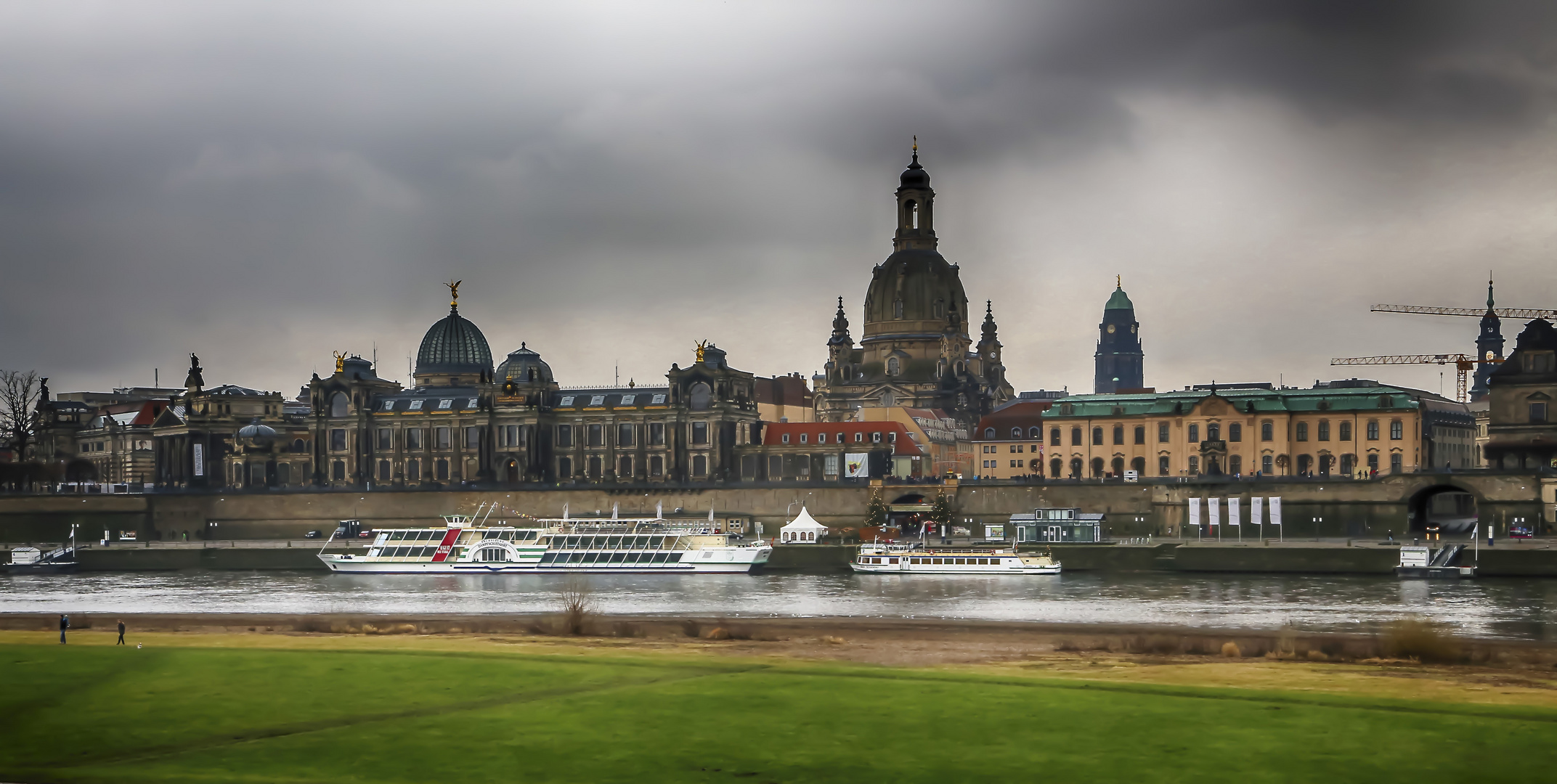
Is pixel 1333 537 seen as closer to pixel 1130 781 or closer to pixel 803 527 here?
pixel 803 527

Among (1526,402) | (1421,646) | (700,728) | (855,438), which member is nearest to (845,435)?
(855,438)

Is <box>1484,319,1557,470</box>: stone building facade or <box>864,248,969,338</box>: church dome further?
<box>864,248,969,338</box>: church dome

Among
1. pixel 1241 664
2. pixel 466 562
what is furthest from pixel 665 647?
pixel 466 562

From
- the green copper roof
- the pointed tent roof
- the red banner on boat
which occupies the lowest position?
the red banner on boat

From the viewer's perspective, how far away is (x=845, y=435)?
13625 cm

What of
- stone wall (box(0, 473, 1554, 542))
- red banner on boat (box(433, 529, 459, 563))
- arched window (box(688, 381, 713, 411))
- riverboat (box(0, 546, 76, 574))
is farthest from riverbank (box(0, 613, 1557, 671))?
arched window (box(688, 381, 713, 411))

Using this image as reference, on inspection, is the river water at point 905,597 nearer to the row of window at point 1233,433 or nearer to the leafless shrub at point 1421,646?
the leafless shrub at point 1421,646

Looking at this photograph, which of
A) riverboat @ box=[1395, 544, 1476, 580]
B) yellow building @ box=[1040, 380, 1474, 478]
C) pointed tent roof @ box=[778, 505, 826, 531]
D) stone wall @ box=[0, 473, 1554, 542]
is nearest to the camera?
riverboat @ box=[1395, 544, 1476, 580]

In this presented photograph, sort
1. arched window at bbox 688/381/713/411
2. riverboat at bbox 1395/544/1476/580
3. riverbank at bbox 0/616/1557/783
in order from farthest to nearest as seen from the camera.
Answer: arched window at bbox 688/381/713/411
riverboat at bbox 1395/544/1476/580
riverbank at bbox 0/616/1557/783

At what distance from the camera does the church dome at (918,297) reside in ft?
554

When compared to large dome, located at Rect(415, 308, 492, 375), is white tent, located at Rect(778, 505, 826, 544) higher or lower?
lower

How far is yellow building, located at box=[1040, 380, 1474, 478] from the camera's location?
123438 mm

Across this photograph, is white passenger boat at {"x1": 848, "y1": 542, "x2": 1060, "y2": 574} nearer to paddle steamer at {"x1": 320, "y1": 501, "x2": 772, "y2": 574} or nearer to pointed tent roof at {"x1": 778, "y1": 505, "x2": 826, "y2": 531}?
paddle steamer at {"x1": 320, "y1": 501, "x2": 772, "y2": 574}

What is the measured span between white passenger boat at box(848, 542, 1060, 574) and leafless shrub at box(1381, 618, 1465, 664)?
151ft
